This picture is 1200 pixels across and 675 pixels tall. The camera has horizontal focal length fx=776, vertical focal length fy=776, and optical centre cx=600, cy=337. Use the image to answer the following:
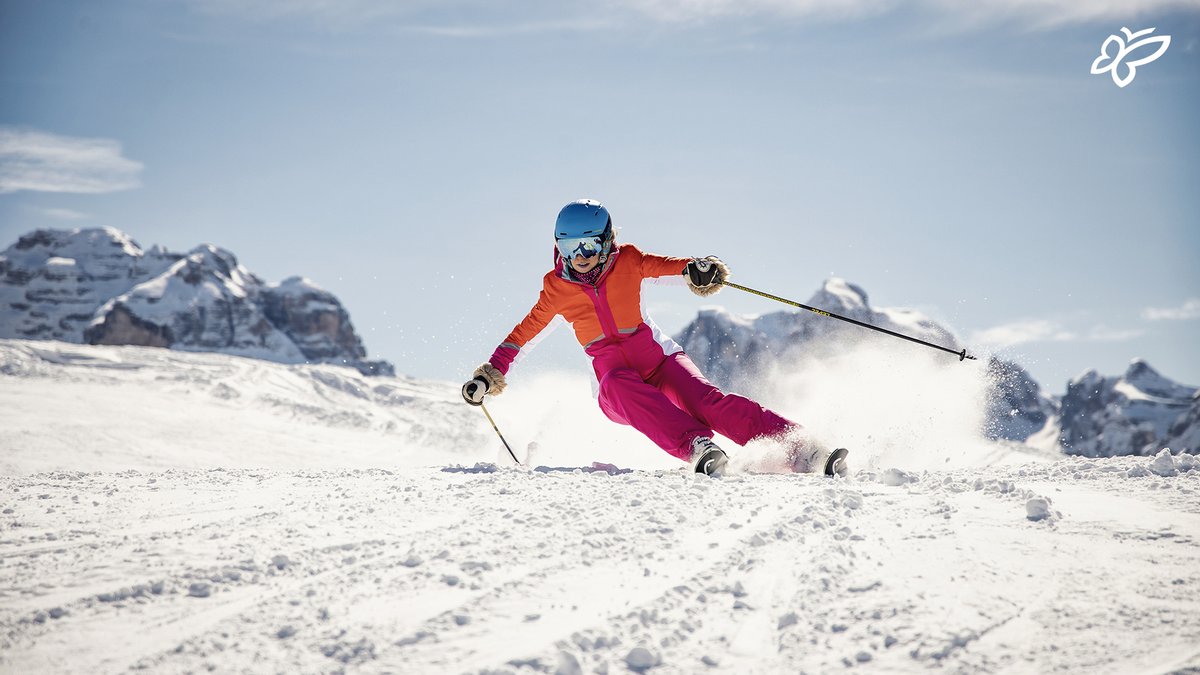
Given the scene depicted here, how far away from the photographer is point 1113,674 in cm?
178

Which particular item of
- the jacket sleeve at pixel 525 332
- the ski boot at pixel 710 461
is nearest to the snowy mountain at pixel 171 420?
the jacket sleeve at pixel 525 332

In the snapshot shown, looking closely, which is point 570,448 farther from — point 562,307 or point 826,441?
point 826,441

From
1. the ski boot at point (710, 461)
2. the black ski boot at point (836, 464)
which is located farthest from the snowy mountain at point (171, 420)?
the black ski boot at point (836, 464)

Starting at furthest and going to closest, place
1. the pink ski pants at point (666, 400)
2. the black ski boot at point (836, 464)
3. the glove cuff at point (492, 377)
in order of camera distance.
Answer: the glove cuff at point (492, 377) < the pink ski pants at point (666, 400) < the black ski boot at point (836, 464)

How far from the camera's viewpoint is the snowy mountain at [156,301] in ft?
376

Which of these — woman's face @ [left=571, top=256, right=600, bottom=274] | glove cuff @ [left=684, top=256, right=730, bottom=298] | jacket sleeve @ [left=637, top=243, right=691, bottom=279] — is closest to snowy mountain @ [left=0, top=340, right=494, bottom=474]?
woman's face @ [left=571, top=256, right=600, bottom=274]

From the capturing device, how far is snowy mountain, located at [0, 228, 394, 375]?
11450 cm

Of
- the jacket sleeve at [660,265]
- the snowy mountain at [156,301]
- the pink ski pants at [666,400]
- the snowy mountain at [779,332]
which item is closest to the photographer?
the pink ski pants at [666,400]

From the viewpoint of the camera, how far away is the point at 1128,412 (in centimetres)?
15575

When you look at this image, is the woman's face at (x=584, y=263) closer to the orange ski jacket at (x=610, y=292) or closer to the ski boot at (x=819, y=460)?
the orange ski jacket at (x=610, y=292)

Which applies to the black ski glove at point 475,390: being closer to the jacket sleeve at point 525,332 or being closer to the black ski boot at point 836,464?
the jacket sleeve at point 525,332

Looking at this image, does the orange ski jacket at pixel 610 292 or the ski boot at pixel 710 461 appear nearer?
the ski boot at pixel 710 461

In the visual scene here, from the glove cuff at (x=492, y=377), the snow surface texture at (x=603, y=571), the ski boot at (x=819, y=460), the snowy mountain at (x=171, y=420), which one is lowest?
the snowy mountain at (x=171, y=420)

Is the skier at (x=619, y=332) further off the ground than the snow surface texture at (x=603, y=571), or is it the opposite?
the skier at (x=619, y=332)
